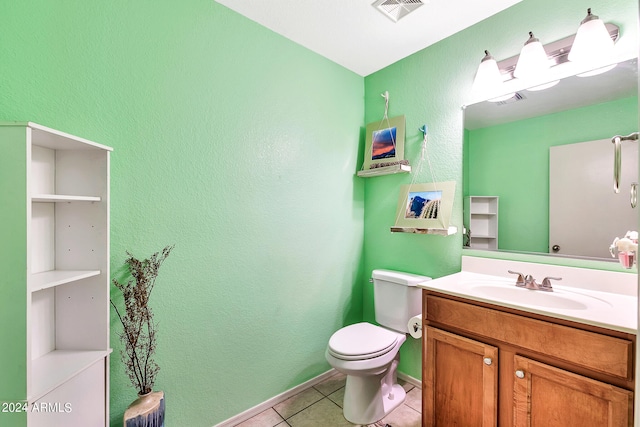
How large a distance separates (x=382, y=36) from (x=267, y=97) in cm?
86

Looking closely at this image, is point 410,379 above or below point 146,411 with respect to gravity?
below

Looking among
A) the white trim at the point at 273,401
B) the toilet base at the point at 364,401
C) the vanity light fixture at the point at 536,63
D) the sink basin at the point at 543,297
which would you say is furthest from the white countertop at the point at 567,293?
the white trim at the point at 273,401

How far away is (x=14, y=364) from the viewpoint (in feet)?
2.60

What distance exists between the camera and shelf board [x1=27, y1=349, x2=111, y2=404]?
0.84 meters

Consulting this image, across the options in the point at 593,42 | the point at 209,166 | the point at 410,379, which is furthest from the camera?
the point at 410,379

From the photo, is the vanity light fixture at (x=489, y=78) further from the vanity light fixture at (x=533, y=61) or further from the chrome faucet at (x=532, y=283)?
the chrome faucet at (x=532, y=283)

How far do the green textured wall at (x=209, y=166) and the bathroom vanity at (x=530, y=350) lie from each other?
0.90m

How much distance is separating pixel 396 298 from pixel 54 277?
69.8 inches

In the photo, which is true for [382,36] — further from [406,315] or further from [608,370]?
[608,370]

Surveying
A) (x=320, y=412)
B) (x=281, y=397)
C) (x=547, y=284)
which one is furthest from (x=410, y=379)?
(x=547, y=284)

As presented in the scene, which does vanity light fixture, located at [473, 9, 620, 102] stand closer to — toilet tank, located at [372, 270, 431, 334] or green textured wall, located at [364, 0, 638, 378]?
green textured wall, located at [364, 0, 638, 378]

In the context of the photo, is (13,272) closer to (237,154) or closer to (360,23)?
(237,154)

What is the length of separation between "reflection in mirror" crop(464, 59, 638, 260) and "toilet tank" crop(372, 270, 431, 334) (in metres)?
0.48

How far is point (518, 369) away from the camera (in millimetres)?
1089
